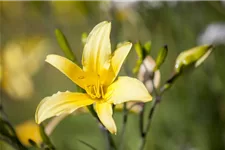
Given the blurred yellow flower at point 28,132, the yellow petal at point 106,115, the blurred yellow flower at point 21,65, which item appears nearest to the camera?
the yellow petal at point 106,115

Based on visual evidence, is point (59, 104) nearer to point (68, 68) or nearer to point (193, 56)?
point (68, 68)

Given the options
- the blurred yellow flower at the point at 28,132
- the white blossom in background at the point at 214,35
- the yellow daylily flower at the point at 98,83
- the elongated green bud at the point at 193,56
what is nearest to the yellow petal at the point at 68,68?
the yellow daylily flower at the point at 98,83

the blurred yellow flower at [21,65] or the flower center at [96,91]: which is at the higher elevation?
the flower center at [96,91]

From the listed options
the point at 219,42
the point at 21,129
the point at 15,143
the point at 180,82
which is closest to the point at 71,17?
the point at 180,82

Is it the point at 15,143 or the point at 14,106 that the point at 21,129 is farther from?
the point at 14,106

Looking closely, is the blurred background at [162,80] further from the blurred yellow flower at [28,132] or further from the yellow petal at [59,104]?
the yellow petal at [59,104]

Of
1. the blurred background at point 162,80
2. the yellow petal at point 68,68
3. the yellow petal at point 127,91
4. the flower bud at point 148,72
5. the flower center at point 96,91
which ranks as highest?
the yellow petal at point 68,68

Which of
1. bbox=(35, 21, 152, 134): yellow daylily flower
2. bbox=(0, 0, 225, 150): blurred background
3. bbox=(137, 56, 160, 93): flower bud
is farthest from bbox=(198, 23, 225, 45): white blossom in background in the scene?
bbox=(35, 21, 152, 134): yellow daylily flower

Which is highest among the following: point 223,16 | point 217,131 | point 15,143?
point 15,143
